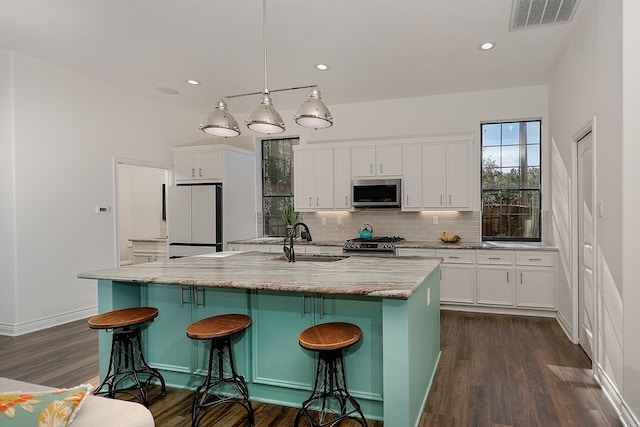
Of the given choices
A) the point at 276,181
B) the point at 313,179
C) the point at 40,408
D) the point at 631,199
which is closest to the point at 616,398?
the point at 631,199

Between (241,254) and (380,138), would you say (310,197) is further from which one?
(241,254)

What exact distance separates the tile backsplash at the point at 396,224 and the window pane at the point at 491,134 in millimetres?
1048

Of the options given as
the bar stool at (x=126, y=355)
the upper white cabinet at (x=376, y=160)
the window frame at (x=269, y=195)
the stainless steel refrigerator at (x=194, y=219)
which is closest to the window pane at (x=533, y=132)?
the upper white cabinet at (x=376, y=160)

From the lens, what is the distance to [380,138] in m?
5.85

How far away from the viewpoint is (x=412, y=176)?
545 cm

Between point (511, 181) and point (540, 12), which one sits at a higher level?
point (540, 12)

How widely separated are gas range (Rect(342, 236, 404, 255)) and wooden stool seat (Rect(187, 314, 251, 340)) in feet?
9.42

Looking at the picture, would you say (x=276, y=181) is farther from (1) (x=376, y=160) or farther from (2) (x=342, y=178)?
(1) (x=376, y=160)

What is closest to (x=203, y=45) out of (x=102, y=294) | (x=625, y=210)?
(x=102, y=294)

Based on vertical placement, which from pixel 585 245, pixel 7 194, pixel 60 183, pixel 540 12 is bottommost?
pixel 585 245

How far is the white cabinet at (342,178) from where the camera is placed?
576 cm

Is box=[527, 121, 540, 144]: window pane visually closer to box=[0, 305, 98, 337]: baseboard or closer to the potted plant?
the potted plant

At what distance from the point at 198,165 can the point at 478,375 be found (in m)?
4.82

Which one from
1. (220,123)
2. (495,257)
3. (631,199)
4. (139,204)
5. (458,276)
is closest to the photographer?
(631,199)
